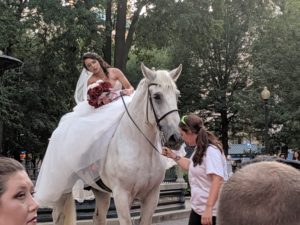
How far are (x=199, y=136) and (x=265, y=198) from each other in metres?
4.34

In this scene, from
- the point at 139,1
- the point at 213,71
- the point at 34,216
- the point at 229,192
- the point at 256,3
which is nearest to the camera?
the point at 229,192

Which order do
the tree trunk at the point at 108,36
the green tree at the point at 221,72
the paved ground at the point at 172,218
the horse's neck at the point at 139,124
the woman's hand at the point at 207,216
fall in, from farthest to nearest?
the green tree at the point at 221,72 → the tree trunk at the point at 108,36 → the paved ground at the point at 172,218 → the horse's neck at the point at 139,124 → the woman's hand at the point at 207,216

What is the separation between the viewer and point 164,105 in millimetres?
6348

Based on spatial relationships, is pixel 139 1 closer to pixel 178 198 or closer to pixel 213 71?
pixel 178 198

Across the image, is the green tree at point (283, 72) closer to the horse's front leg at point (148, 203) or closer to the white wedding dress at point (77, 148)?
the white wedding dress at point (77, 148)

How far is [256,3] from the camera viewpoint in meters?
31.9

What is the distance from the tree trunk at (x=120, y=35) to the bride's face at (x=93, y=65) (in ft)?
64.8

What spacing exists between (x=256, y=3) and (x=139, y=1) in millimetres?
7672

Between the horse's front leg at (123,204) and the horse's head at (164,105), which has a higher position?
the horse's head at (164,105)

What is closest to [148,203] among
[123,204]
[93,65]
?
A: [123,204]

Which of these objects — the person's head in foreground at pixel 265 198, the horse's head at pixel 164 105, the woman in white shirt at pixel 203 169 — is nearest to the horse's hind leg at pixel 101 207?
the horse's head at pixel 164 105

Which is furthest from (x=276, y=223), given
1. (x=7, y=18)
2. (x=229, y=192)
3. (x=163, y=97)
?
(x=7, y=18)

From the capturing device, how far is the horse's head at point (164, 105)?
612 cm

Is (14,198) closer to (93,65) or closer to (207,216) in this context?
(207,216)
